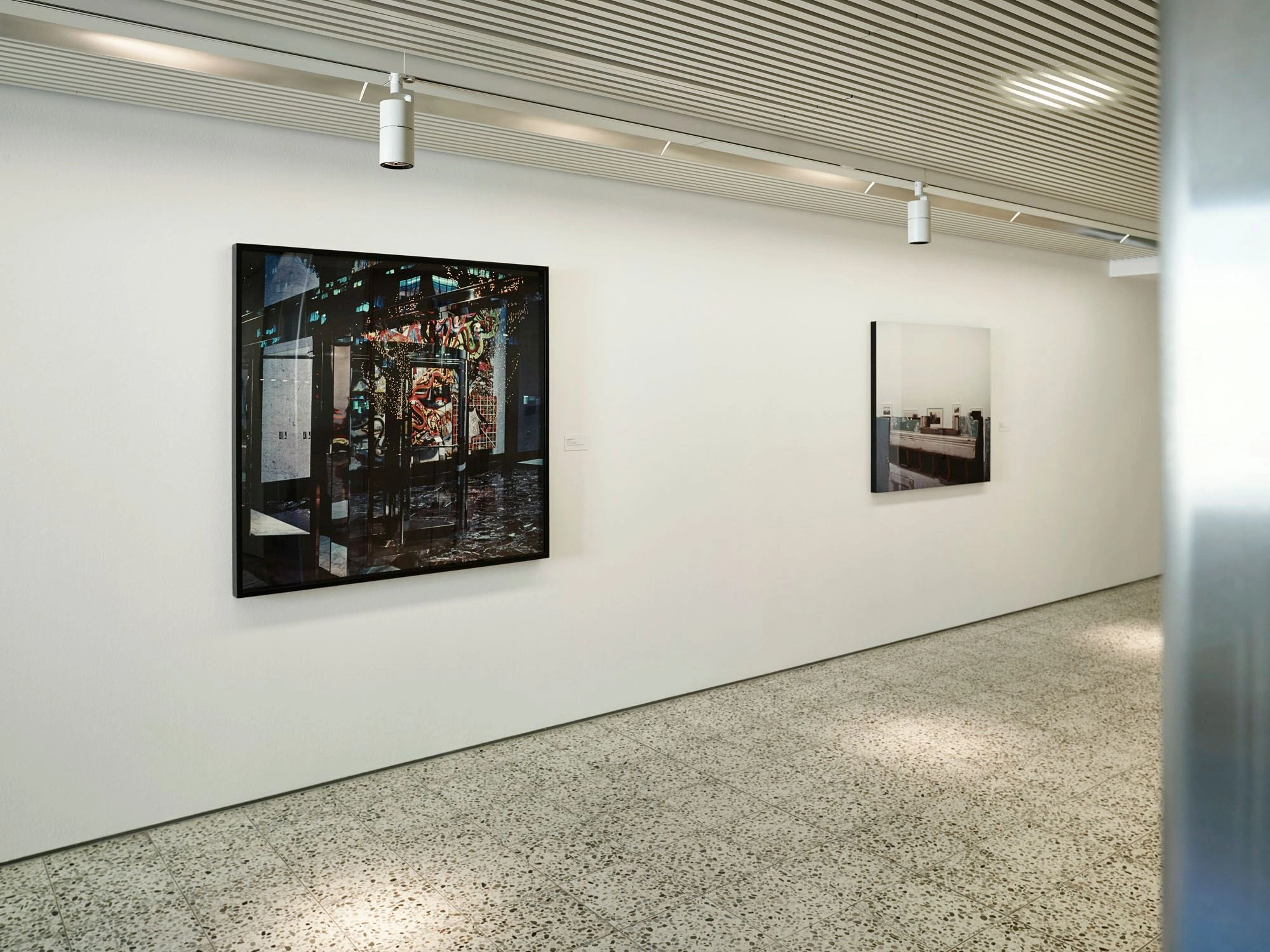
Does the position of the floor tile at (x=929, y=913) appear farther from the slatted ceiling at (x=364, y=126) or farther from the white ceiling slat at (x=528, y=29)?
the slatted ceiling at (x=364, y=126)

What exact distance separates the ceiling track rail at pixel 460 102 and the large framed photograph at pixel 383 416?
0.82 meters

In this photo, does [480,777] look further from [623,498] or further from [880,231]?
[880,231]

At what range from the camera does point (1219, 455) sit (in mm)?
677

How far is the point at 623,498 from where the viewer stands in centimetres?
529

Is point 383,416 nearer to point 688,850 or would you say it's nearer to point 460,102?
point 460,102

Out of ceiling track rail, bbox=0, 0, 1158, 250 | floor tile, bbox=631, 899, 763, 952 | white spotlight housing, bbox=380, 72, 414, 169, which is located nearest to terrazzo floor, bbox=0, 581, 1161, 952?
floor tile, bbox=631, 899, 763, 952

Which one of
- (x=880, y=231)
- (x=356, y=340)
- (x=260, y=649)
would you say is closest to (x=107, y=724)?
(x=260, y=649)

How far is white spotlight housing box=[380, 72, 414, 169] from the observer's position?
3.23 meters

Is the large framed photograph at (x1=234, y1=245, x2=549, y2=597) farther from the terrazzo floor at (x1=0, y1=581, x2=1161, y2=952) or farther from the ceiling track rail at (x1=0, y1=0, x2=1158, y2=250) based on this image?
the terrazzo floor at (x1=0, y1=581, x2=1161, y2=952)

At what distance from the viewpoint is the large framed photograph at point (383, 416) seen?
402 cm

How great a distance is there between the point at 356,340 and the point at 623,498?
70.8 inches

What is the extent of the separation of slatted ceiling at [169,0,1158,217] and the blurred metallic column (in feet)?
9.07

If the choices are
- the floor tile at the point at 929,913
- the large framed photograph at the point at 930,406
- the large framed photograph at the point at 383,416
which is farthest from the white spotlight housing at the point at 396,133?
the large framed photograph at the point at 930,406

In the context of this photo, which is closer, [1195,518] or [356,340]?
[1195,518]
